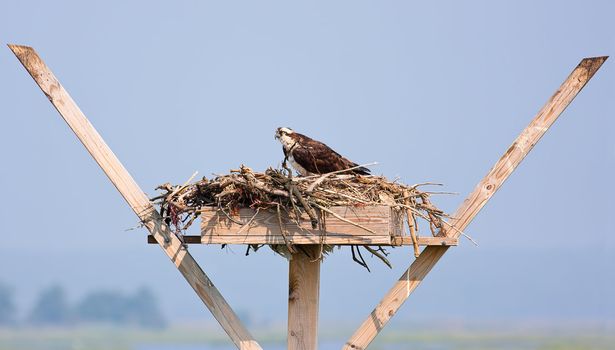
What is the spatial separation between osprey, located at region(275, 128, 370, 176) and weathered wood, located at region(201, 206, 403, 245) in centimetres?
130

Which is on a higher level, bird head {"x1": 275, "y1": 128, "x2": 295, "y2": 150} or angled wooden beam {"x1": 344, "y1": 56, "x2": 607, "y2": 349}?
→ bird head {"x1": 275, "y1": 128, "x2": 295, "y2": 150}

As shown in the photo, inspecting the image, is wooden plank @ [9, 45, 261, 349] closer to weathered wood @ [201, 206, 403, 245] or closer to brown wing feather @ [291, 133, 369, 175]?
weathered wood @ [201, 206, 403, 245]

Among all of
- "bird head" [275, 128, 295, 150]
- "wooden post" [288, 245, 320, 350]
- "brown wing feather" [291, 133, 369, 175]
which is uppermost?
"bird head" [275, 128, 295, 150]

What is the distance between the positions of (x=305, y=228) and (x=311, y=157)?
1.55 meters

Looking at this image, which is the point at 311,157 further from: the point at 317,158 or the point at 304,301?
the point at 304,301

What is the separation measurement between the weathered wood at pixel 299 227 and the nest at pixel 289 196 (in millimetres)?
36

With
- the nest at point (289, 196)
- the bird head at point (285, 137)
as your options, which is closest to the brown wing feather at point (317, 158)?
the bird head at point (285, 137)

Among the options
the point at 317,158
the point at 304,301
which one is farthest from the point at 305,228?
the point at 317,158

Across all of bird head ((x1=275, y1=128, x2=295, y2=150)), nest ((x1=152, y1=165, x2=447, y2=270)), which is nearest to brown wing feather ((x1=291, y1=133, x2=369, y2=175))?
bird head ((x1=275, y1=128, x2=295, y2=150))

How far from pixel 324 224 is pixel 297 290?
1.70 ft

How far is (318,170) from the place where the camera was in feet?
20.4

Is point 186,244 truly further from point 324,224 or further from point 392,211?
point 392,211

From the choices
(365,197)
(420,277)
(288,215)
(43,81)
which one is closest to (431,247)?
(420,277)

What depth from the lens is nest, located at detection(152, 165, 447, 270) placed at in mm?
4789
